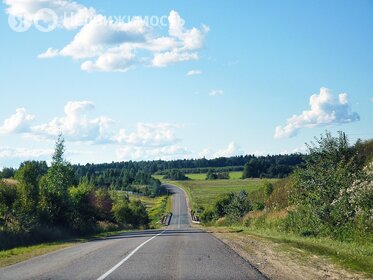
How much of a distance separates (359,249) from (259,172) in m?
159

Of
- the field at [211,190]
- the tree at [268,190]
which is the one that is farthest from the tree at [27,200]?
the field at [211,190]

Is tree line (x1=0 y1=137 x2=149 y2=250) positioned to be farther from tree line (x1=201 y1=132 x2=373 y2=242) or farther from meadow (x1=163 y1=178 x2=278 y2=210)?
meadow (x1=163 y1=178 x2=278 y2=210)

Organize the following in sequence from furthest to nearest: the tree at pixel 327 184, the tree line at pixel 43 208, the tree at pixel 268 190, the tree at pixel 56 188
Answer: the tree at pixel 268 190, the tree at pixel 56 188, the tree line at pixel 43 208, the tree at pixel 327 184

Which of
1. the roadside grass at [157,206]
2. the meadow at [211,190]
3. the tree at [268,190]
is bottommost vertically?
the roadside grass at [157,206]

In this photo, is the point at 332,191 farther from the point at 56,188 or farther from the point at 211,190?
the point at 211,190

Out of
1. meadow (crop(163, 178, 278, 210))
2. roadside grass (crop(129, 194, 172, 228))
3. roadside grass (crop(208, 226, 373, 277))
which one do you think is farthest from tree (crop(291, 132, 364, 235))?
meadow (crop(163, 178, 278, 210))

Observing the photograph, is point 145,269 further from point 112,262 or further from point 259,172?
point 259,172

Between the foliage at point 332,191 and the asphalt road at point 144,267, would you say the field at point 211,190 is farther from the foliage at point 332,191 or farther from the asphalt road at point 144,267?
the asphalt road at point 144,267

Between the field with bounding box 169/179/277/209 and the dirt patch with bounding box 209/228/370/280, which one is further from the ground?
the dirt patch with bounding box 209/228/370/280

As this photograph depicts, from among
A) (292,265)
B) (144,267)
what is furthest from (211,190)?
(144,267)

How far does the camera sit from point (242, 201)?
63.8m

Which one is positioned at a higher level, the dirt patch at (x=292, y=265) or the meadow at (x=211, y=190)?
the dirt patch at (x=292, y=265)

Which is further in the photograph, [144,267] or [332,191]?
[332,191]

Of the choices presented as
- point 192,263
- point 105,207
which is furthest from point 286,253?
point 105,207
